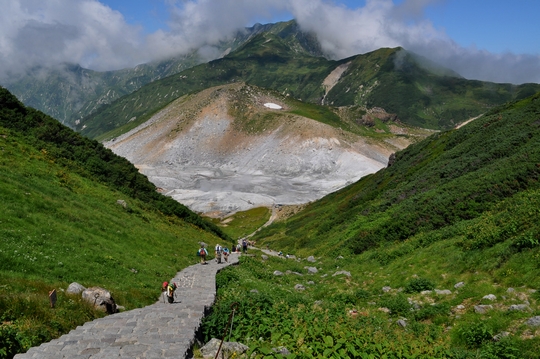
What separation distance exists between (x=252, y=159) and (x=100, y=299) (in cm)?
15878

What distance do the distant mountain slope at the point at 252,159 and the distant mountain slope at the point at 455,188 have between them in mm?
60937

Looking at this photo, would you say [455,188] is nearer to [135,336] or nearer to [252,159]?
[135,336]

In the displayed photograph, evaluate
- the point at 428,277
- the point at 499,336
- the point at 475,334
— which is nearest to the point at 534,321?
the point at 499,336

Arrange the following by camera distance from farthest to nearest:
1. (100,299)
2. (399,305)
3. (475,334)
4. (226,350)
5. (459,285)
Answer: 1. (459,285)
2. (399,305)
3. (100,299)
4. (475,334)
5. (226,350)

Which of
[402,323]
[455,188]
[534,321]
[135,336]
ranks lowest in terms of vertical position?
[402,323]

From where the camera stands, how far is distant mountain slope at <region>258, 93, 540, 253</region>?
1097 inches

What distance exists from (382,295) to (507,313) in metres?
6.98

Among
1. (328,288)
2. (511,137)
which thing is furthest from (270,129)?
(328,288)

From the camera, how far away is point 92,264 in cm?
1834

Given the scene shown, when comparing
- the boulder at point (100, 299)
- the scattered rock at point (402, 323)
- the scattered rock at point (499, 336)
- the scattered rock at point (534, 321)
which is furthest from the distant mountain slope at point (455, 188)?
the boulder at point (100, 299)

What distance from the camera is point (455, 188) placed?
1282 inches

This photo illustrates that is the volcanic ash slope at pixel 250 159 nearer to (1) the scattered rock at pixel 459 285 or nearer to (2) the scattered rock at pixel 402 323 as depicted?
(1) the scattered rock at pixel 459 285

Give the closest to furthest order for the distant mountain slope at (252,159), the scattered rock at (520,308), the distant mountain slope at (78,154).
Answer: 1. the scattered rock at (520,308)
2. the distant mountain slope at (78,154)
3. the distant mountain slope at (252,159)

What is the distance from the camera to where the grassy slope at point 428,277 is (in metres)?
10.9
